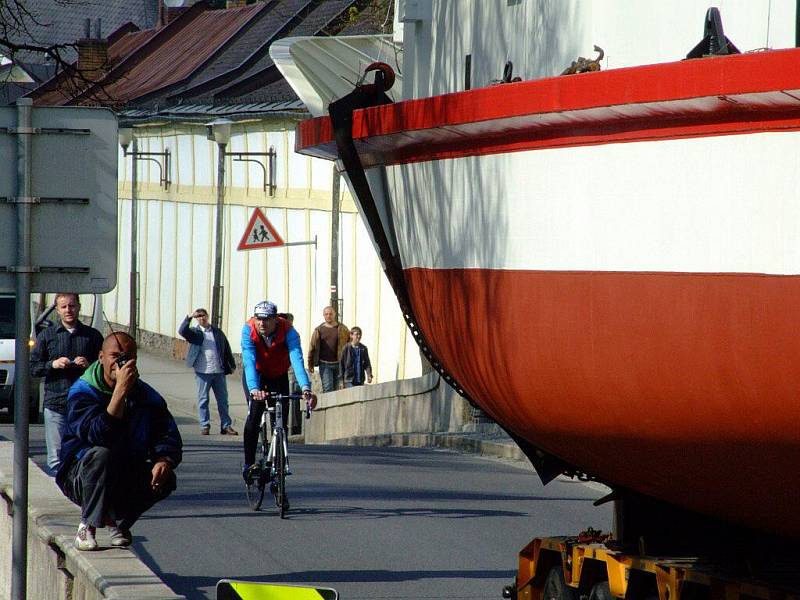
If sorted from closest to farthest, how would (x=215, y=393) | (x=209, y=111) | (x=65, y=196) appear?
(x=65, y=196)
(x=215, y=393)
(x=209, y=111)

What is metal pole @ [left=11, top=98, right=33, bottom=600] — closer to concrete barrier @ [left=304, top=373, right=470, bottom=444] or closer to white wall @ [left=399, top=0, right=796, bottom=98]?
white wall @ [left=399, top=0, right=796, bottom=98]

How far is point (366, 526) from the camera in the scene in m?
12.1

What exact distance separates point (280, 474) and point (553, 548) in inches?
191

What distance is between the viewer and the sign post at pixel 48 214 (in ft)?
23.9

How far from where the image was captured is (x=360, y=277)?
31.5m

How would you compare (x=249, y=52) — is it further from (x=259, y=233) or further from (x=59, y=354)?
(x=59, y=354)

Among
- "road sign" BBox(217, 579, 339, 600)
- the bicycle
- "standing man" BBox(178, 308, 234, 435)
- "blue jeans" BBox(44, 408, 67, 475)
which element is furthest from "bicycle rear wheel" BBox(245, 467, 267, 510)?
"standing man" BBox(178, 308, 234, 435)

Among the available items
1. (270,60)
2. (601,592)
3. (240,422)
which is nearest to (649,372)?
(601,592)

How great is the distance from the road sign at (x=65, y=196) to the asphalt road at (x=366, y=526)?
7.99ft

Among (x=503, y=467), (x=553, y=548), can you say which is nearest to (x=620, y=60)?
(x=553, y=548)

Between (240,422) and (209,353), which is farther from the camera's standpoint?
(240,422)

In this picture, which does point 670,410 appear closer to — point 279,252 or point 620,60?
point 620,60

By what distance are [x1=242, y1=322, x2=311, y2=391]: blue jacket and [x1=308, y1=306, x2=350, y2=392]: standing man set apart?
13.0 metres

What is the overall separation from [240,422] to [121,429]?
18.6 meters
